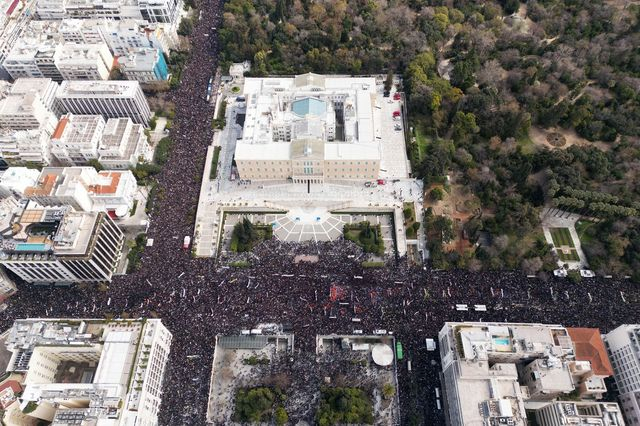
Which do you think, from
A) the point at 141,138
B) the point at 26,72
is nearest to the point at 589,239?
the point at 141,138

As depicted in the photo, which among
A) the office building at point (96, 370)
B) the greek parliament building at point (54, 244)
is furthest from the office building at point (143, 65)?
the office building at point (96, 370)

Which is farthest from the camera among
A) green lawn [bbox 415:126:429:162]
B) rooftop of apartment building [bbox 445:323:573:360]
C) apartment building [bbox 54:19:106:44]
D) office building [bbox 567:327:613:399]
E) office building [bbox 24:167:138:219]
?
apartment building [bbox 54:19:106:44]

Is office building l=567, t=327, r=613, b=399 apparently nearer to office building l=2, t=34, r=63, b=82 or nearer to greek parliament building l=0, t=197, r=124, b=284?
greek parliament building l=0, t=197, r=124, b=284

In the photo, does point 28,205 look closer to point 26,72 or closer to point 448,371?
point 26,72

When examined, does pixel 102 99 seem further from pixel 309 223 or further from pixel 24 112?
pixel 309 223

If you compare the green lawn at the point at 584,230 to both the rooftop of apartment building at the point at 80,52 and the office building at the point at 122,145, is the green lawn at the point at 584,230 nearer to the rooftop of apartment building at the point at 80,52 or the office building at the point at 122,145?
the office building at the point at 122,145

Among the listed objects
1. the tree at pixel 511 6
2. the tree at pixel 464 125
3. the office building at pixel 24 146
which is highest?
the tree at pixel 511 6

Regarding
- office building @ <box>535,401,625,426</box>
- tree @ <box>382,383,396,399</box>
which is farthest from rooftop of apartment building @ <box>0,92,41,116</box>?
office building @ <box>535,401,625,426</box>
